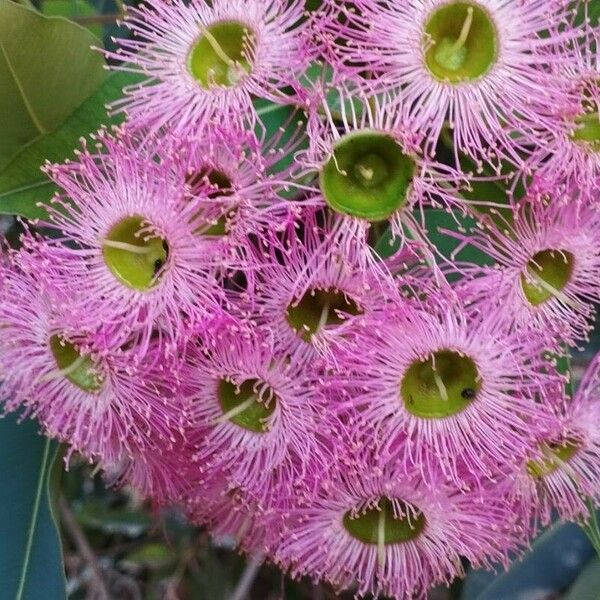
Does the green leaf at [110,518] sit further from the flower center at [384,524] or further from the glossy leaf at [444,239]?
the glossy leaf at [444,239]

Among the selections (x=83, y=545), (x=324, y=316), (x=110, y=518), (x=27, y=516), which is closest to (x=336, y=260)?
(x=324, y=316)

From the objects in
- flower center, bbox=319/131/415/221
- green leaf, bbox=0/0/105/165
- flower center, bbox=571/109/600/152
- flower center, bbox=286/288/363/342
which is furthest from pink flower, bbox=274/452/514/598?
green leaf, bbox=0/0/105/165

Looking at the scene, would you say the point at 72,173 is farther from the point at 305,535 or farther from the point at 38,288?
the point at 305,535

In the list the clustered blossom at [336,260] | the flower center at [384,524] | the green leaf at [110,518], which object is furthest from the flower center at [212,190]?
the green leaf at [110,518]

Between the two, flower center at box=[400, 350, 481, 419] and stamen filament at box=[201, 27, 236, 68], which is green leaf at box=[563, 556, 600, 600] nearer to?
flower center at box=[400, 350, 481, 419]

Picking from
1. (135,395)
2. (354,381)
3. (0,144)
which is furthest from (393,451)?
(0,144)
